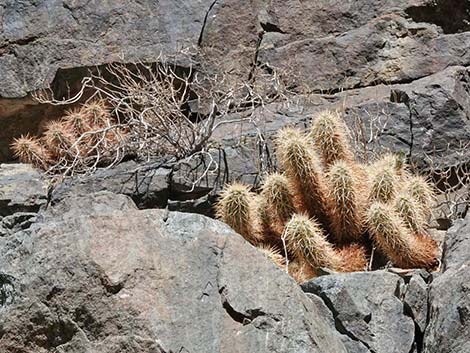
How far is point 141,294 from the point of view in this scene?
3.26m

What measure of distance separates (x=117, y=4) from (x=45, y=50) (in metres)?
0.57

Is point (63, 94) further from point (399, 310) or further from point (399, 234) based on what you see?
point (399, 310)

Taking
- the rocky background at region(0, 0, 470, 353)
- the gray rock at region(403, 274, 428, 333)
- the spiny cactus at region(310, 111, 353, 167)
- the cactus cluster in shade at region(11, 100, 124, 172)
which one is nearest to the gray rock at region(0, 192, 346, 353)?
the rocky background at region(0, 0, 470, 353)

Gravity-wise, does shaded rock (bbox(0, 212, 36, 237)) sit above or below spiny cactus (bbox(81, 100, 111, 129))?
above

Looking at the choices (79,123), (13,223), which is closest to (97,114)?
(79,123)

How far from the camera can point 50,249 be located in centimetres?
339

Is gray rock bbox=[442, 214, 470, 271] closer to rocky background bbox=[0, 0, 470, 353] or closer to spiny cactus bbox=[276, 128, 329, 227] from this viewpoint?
rocky background bbox=[0, 0, 470, 353]

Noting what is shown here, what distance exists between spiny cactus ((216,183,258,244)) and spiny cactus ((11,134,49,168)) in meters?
1.54

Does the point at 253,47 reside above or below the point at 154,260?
below

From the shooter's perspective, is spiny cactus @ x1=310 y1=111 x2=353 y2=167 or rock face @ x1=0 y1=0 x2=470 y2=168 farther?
rock face @ x1=0 y1=0 x2=470 y2=168

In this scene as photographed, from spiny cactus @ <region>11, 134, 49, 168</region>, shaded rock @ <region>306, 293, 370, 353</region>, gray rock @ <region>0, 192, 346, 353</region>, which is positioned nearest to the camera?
gray rock @ <region>0, 192, 346, 353</region>

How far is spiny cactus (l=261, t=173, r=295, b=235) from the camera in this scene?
5.05 meters

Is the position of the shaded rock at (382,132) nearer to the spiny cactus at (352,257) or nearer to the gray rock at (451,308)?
the spiny cactus at (352,257)

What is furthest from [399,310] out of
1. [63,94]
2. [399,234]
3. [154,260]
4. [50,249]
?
[63,94]
